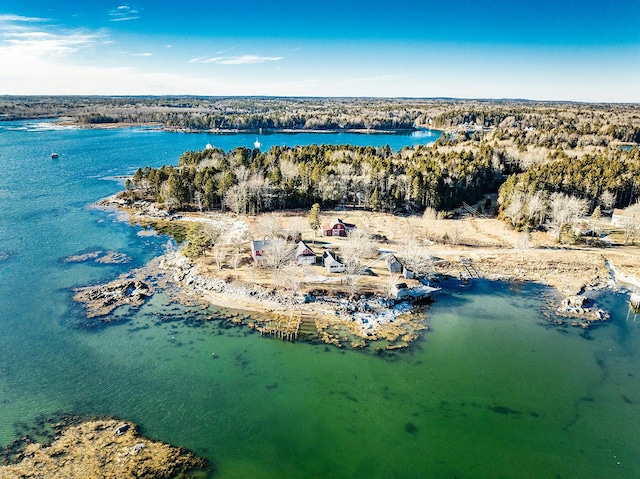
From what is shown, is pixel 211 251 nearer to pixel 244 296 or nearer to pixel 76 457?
pixel 244 296

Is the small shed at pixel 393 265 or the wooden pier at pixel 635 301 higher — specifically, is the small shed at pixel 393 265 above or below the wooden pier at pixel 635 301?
above

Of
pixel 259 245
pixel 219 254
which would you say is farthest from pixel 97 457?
pixel 259 245

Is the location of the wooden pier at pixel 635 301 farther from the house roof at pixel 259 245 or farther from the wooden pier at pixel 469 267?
the house roof at pixel 259 245

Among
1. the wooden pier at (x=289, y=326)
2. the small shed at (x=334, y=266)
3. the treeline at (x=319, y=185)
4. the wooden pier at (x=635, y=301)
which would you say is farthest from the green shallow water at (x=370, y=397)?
the treeline at (x=319, y=185)

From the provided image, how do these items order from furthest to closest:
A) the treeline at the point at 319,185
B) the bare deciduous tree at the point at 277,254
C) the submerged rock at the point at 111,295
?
the treeline at the point at 319,185, the bare deciduous tree at the point at 277,254, the submerged rock at the point at 111,295

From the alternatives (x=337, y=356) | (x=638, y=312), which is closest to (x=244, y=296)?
(x=337, y=356)
